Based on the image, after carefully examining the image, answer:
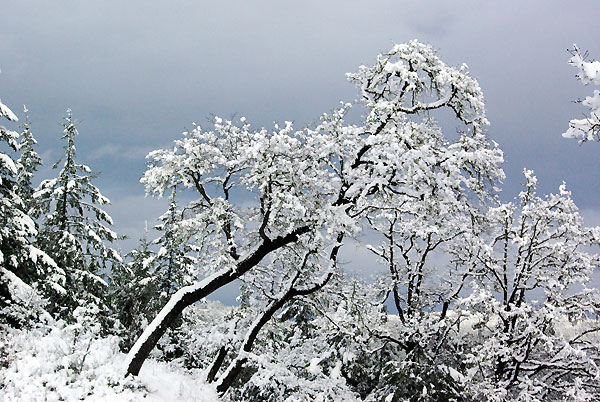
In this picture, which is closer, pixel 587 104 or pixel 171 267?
pixel 587 104

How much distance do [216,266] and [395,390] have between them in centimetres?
776

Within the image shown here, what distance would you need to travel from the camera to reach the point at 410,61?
1325 cm

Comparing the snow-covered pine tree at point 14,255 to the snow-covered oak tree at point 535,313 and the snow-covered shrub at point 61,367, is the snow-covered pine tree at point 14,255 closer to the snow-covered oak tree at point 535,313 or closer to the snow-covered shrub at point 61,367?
the snow-covered shrub at point 61,367

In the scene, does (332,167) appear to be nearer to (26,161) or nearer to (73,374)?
(73,374)

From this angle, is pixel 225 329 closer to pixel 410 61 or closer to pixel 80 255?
pixel 80 255

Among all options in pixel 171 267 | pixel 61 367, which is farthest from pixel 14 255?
pixel 171 267

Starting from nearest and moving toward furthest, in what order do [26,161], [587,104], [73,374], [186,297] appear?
[587,104] → [73,374] → [186,297] → [26,161]

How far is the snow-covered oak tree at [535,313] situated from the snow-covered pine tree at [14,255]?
14.5 m

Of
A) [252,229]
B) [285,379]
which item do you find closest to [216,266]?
[252,229]

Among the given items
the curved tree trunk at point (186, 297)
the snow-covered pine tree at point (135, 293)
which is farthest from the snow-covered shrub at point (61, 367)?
the snow-covered pine tree at point (135, 293)

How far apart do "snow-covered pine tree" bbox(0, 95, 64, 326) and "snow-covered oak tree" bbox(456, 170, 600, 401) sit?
1450cm

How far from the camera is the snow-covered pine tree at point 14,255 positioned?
15.4 meters

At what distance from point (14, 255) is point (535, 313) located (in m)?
17.9

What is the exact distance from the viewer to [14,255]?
661 inches
